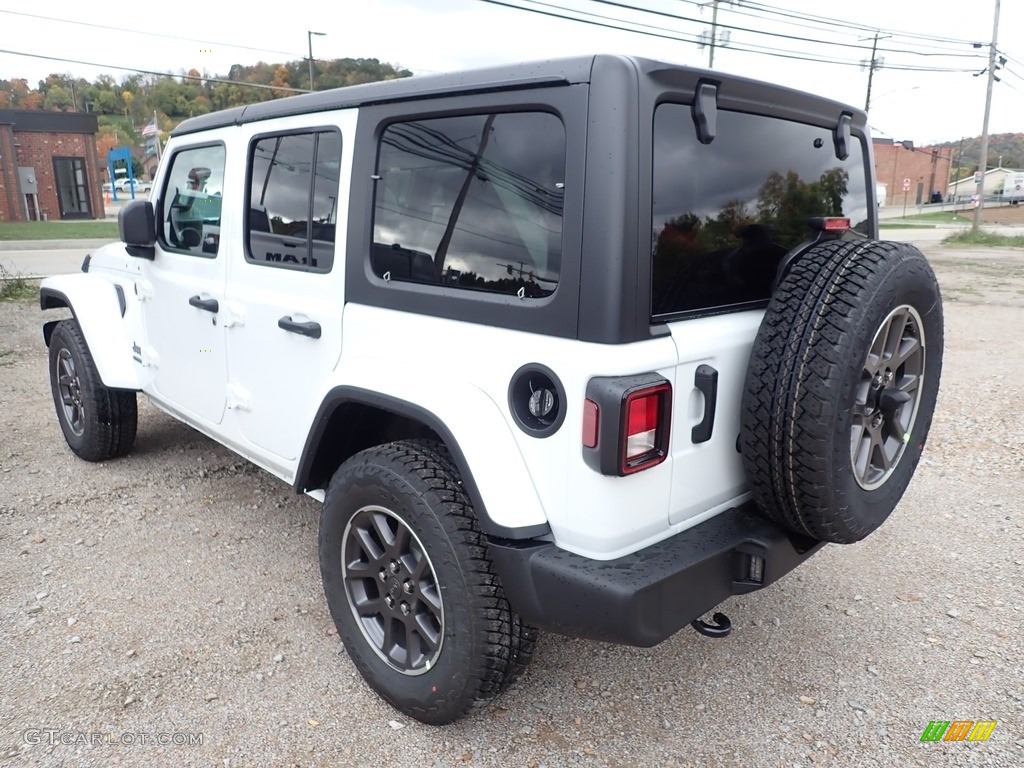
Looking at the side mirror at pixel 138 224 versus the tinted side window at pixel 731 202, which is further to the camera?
the side mirror at pixel 138 224

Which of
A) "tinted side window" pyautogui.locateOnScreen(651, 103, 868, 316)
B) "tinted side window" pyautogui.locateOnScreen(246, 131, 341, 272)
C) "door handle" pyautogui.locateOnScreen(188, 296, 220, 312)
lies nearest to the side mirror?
"door handle" pyautogui.locateOnScreen(188, 296, 220, 312)

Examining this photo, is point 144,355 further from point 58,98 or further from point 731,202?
point 58,98

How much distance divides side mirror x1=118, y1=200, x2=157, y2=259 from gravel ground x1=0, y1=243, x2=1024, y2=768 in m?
1.44

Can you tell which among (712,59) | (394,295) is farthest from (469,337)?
(712,59)

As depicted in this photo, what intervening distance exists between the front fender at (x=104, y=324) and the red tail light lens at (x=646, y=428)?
10.6 feet

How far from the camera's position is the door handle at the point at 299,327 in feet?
8.73

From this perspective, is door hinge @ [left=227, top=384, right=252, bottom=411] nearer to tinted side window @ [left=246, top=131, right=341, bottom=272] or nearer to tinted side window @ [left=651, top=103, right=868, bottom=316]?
tinted side window @ [left=246, top=131, right=341, bottom=272]

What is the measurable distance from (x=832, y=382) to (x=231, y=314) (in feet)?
7.71

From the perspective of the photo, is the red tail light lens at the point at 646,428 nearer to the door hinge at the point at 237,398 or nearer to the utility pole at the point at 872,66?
the door hinge at the point at 237,398

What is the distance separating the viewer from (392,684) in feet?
8.02

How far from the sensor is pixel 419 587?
230 centimetres

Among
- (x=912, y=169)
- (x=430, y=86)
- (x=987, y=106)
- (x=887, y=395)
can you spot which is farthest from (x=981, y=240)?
(x=912, y=169)

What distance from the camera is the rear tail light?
1841mm

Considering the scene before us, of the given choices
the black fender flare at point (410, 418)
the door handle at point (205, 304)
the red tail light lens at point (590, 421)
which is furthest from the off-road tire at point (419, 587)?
the door handle at point (205, 304)
